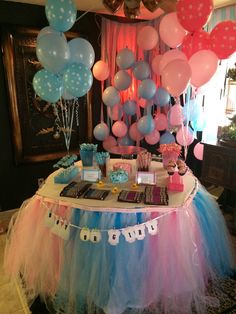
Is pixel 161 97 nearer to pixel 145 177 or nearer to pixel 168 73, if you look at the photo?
pixel 168 73

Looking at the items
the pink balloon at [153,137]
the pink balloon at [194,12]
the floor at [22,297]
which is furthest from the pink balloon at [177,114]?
the floor at [22,297]

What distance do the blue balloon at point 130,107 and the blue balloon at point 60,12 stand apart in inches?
54.6

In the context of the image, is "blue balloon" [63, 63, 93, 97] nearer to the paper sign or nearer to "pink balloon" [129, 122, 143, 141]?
the paper sign

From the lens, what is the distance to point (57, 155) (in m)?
3.22

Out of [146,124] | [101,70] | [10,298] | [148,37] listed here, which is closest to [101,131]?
[146,124]

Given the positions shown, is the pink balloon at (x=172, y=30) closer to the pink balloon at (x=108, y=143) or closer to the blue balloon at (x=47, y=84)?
the blue balloon at (x=47, y=84)

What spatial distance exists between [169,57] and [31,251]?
1.98 metres

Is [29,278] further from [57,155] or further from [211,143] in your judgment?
[211,143]

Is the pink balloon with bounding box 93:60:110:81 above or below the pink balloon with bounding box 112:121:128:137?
above

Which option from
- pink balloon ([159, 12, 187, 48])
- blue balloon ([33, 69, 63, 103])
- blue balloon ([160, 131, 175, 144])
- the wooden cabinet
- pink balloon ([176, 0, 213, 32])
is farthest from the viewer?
blue balloon ([160, 131, 175, 144])

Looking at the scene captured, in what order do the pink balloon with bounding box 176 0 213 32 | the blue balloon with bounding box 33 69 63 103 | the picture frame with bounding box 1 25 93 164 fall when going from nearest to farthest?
the pink balloon with bounding box 176 0 213 32 < the blue balloon with bounding box 33 69 63 103 < the picture frame with bounding box 1 25 93 164

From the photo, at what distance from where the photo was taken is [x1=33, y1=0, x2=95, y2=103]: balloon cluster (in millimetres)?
1841

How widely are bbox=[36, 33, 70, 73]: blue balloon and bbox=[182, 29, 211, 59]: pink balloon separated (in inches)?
41.4

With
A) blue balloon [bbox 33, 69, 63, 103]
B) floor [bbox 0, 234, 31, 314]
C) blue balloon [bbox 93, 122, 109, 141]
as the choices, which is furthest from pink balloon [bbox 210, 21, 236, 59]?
floor [bbox 0, 234, 31, 314]
